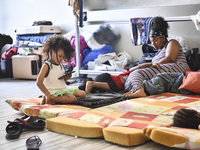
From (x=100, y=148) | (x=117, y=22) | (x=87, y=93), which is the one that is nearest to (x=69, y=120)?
(x=100, y=148)

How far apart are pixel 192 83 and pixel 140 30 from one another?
3.78ft

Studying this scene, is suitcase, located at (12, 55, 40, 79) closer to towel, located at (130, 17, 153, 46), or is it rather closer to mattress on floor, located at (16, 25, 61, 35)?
mattress on floor, located at (16, 25, 61, 35)

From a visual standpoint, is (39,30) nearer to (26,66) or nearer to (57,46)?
(26,66)

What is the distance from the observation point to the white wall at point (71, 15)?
3391 millimetres

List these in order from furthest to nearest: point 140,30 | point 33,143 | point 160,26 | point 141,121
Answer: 1. point 140,30
2. point 160,26
3. point 141,121
4. point 33,143

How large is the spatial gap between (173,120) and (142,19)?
182 cm

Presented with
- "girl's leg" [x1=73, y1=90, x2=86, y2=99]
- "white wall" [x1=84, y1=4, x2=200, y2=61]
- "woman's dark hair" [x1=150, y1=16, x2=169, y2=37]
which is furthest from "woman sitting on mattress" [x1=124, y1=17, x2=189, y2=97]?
"white wall" [x1=84, y1=4, x2=200, y2=61]

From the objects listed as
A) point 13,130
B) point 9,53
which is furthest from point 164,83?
point 9,53

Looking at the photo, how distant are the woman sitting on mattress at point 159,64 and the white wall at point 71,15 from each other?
0.66 m

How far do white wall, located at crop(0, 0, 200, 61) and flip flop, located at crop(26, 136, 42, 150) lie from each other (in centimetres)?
228

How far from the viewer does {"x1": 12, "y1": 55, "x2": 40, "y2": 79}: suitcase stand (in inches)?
169

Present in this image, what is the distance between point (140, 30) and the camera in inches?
132

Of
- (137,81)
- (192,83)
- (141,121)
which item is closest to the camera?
(141,121)

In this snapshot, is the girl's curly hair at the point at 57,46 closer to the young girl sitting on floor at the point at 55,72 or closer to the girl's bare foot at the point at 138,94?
the young girl sitting on floor at the point at 55,72
